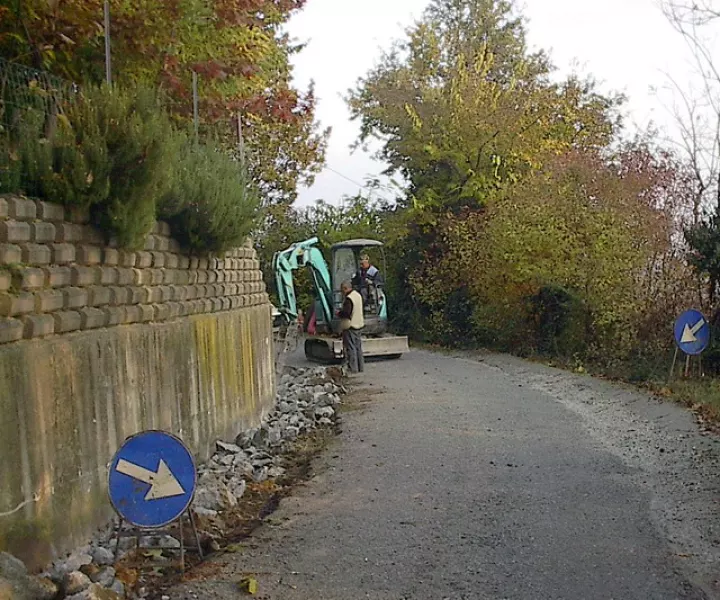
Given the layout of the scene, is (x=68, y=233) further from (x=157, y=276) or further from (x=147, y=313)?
(x=157, y=276)

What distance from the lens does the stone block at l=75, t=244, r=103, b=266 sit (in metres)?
6.85

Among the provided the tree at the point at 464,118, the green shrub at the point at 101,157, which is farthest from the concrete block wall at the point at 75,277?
the tree at the point at 464,118

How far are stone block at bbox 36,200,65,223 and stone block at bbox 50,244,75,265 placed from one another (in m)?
0.20

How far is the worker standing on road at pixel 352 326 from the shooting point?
18719 mm

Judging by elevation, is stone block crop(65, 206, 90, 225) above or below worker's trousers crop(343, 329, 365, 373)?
above

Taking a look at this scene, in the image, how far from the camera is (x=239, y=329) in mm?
11703

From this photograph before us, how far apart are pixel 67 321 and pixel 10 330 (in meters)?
0.83

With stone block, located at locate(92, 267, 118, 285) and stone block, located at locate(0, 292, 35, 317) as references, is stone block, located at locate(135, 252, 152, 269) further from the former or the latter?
stone block, located at locate(0, 292, 35, 317)

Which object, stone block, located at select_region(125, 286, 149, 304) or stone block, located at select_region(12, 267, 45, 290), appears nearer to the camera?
stone block, located at select_region(12, 267, 45, 290)

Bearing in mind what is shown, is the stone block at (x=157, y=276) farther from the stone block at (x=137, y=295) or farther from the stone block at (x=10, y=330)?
the stone block at (x=10, y=330)

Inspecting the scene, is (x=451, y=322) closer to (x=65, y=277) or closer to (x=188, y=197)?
(x=188, y=197)

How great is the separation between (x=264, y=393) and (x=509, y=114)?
1777 cm

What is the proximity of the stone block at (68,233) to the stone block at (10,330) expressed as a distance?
3.29 ft

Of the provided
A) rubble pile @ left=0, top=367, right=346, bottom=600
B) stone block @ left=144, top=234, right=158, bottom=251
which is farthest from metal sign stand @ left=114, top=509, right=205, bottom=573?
stone block @ left=144, top=234, right=158, bottom=251
